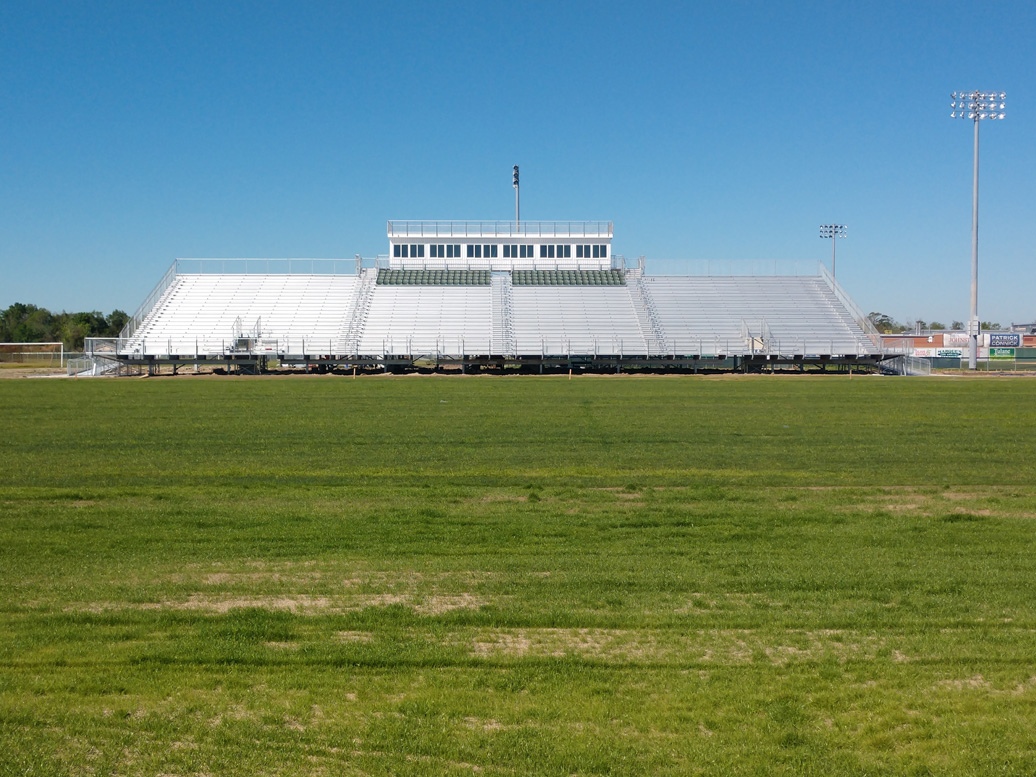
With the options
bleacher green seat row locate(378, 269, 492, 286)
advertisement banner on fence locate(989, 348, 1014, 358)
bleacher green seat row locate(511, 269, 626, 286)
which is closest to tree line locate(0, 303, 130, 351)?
bleacher green seat row locate(378, 269, 492, 286)

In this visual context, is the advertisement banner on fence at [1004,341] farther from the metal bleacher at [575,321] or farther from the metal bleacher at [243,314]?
the metal bleacher at [243,314]

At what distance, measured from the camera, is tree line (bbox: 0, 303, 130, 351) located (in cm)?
8356

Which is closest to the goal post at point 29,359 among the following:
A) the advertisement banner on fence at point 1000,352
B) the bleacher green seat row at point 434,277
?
the bleacher green seat row at point 434,277

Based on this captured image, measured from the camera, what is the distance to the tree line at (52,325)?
274 ft

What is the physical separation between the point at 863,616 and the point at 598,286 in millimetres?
52706

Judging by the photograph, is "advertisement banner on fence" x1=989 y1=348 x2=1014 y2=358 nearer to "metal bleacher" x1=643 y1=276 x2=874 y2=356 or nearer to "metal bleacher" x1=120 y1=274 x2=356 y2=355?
"metal bleacher" x1=643 y1=276 x2=874 y2=356

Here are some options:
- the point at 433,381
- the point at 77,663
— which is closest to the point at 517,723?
the point at 77,663

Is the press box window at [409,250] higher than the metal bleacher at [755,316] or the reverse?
higher

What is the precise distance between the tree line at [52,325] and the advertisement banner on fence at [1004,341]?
7367cm

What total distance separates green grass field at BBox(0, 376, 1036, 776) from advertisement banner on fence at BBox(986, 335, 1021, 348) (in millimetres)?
51131

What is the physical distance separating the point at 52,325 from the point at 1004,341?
287 feet

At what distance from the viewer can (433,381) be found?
3941 centimetres

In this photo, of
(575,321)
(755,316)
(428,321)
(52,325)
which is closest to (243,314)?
(428,321)

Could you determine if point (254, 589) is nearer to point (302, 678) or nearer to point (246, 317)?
point (302, 678)
